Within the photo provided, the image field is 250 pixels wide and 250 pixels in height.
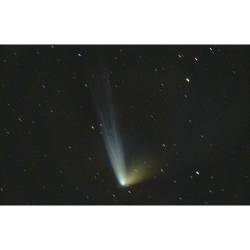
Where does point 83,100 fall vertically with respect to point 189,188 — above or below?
above

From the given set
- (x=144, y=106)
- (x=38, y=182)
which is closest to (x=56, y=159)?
(x=38, y=182)

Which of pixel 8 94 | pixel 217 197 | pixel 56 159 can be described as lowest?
pixel 217 197

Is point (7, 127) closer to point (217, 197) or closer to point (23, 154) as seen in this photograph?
point (23, 154)
